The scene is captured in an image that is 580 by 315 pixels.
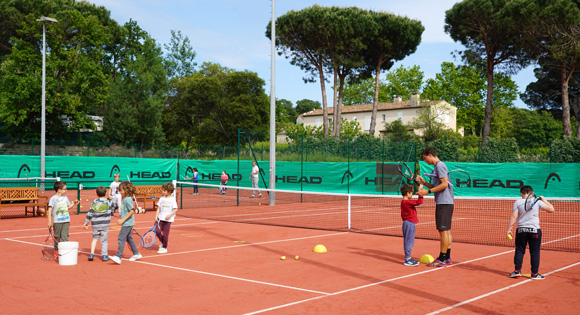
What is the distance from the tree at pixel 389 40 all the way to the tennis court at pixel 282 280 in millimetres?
31793

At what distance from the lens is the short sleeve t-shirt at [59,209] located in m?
8.89

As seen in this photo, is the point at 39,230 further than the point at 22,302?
Yes

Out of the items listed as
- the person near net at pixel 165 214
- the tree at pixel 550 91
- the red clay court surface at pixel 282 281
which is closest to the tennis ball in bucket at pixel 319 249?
the red clay court surface at pixel 282 281

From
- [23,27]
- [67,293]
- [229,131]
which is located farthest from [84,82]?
[67,293]

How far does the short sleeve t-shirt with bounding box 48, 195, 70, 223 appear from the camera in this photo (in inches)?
350

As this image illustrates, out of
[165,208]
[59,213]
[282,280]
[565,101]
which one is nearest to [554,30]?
[565,101]

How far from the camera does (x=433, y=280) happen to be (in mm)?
7250

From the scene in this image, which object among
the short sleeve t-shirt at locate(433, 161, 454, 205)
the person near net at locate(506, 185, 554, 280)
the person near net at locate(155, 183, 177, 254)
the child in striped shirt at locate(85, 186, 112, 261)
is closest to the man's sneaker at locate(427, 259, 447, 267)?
the short sleeve t-shirt at locate(433, 161, 454, 205)

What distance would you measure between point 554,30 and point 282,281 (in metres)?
29.4

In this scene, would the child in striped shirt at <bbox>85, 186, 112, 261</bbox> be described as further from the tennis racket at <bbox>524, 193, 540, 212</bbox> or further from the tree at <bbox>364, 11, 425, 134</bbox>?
the tree at <bbox>364, 11, 425, 134</bbox>

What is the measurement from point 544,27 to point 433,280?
28643 millimetres

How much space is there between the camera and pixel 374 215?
56.0 ft

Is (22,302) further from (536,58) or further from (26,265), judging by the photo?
(536,58)

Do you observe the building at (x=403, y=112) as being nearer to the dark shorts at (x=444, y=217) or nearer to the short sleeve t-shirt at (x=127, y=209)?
the dark shorts at (x=444, y=217)
